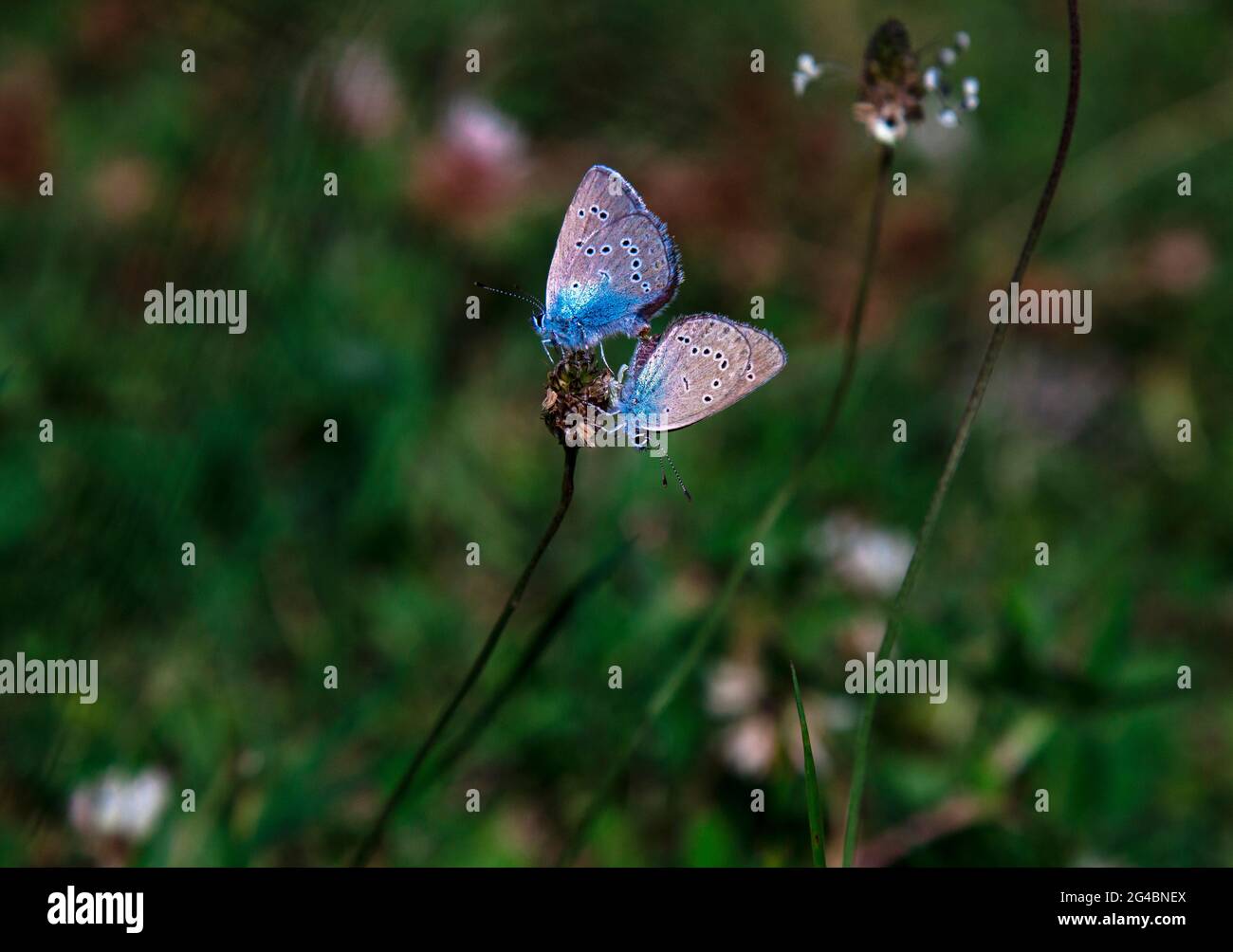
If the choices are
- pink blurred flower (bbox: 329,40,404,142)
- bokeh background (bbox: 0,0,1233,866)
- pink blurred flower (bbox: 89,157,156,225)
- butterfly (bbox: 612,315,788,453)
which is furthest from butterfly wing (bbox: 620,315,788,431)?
pink blurred flower (bbox: 89,157,156,225)

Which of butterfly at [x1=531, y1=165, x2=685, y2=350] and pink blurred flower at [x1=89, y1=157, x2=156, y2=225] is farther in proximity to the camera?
pink blurred flower at [x1=89, y1=157, x2=156, y2=225]

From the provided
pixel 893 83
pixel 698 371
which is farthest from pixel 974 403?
pixel 893 83

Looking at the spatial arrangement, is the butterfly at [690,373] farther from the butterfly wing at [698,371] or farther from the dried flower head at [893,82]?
the dried flower head at [893,82]

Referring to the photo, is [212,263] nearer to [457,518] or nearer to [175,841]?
[457,518]

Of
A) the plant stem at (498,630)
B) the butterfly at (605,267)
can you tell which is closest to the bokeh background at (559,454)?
the plant stem at (498,630)

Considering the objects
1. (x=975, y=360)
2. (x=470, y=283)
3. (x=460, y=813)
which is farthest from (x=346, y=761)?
(x=975, y=360)

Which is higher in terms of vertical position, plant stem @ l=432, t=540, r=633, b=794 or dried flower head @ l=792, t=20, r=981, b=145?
dried flower head @ l=792, t=20, r=981, b=145

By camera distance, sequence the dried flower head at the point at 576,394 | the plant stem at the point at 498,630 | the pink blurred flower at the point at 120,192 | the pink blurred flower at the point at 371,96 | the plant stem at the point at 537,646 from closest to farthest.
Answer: the plant stem at the point at 498,630 < the dried flower head at the point at 576,394 < the plant stem at the point at 537,646 < the pink blurred flower at the point at 120,192 < the pink blurred flower at the point at 371,96

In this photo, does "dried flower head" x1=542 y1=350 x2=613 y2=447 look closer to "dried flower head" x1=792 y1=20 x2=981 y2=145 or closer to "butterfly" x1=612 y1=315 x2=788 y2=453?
"butterfly" x1=612 y1=315 x2=788 y2=453
